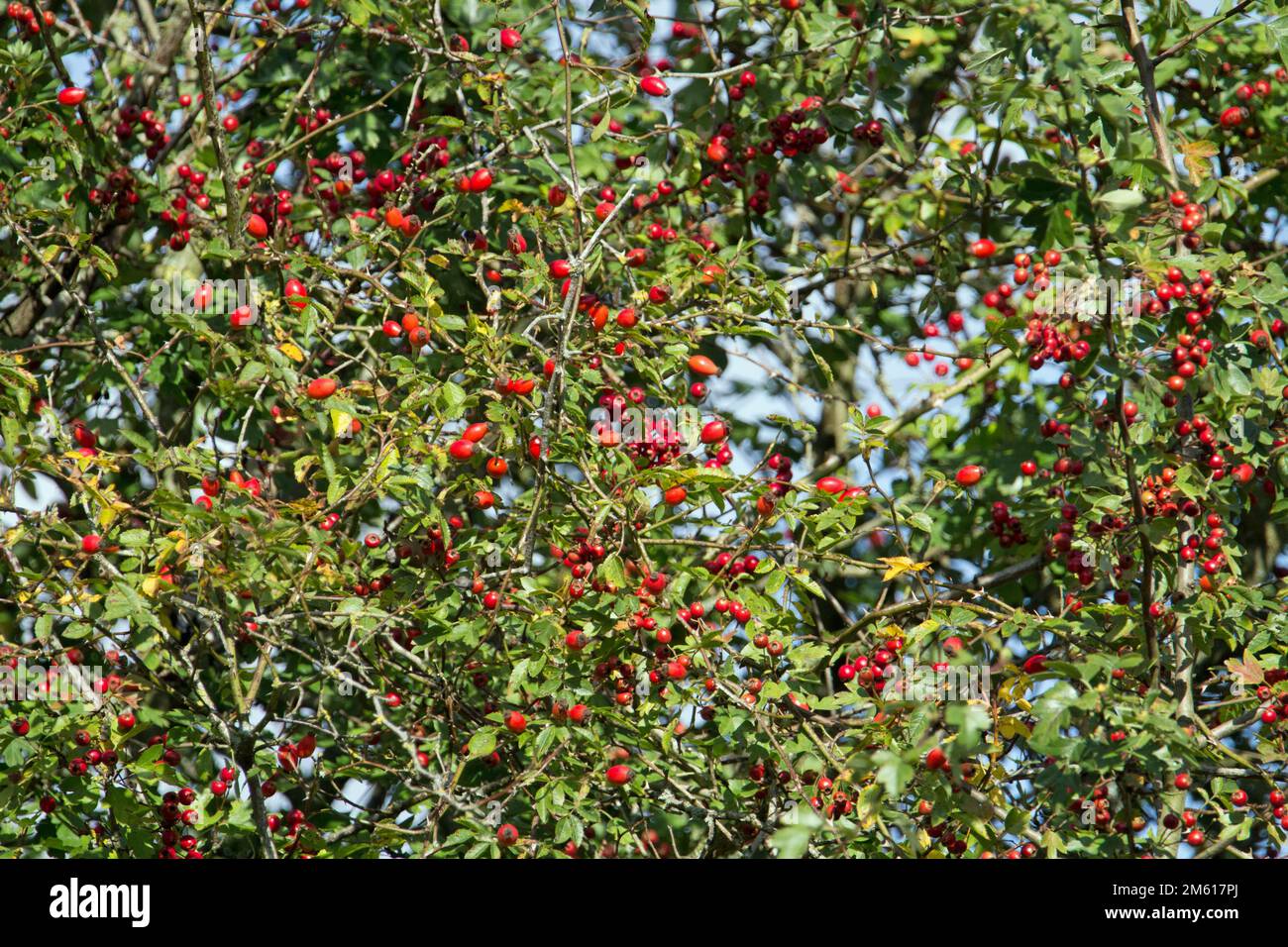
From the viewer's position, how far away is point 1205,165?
460cm

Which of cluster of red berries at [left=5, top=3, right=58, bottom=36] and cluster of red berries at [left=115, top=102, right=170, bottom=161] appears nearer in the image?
cluster of red berries at [left=5, top=3, right=58, bottom=36]

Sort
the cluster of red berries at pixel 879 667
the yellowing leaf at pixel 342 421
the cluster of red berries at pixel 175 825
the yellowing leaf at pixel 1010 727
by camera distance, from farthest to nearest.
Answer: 1. the cluster of red berries at pixel 175 825
2. the cluster of red berries at pixel 879 667
3. the yellowing leaf at pixel 342 421
4. the yellowing leaf at pixel 1010 727

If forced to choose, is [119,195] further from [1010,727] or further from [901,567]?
[1010,727]

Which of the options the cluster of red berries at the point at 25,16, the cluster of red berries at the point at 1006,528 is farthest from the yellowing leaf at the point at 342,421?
the cluster of red berries at the point at 1006,528

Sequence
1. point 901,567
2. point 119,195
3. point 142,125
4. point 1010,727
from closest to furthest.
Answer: point 1010,727
point 901,567
point 119,195
point 142,125

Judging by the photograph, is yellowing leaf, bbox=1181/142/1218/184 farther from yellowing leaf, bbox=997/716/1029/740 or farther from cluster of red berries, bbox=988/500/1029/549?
yellowing leaf, bbox=997/716/1029/740

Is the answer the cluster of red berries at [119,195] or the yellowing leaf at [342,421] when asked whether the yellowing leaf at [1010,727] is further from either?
the cluster of red berries at [119,195]

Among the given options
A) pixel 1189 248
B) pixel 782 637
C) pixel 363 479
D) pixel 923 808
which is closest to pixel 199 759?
pixel 363 479

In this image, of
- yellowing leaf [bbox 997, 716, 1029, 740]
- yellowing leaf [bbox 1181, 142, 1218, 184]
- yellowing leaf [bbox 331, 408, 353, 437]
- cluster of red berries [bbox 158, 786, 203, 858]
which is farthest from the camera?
yellowing leaf [bbox 1181, 142, 1218, 184]

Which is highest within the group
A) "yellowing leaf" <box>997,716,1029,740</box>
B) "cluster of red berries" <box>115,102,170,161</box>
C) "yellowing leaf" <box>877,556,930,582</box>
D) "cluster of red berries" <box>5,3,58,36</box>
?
"cluster of red berries" <box>5,3,58,36</box>

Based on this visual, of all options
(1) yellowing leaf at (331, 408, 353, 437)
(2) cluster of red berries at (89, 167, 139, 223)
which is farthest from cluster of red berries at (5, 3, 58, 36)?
(1) yellowing leaf at (331, 408, 353, 437)

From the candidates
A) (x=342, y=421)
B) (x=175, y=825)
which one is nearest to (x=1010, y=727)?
(x=342, y=421)

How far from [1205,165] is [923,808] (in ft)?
7.84
